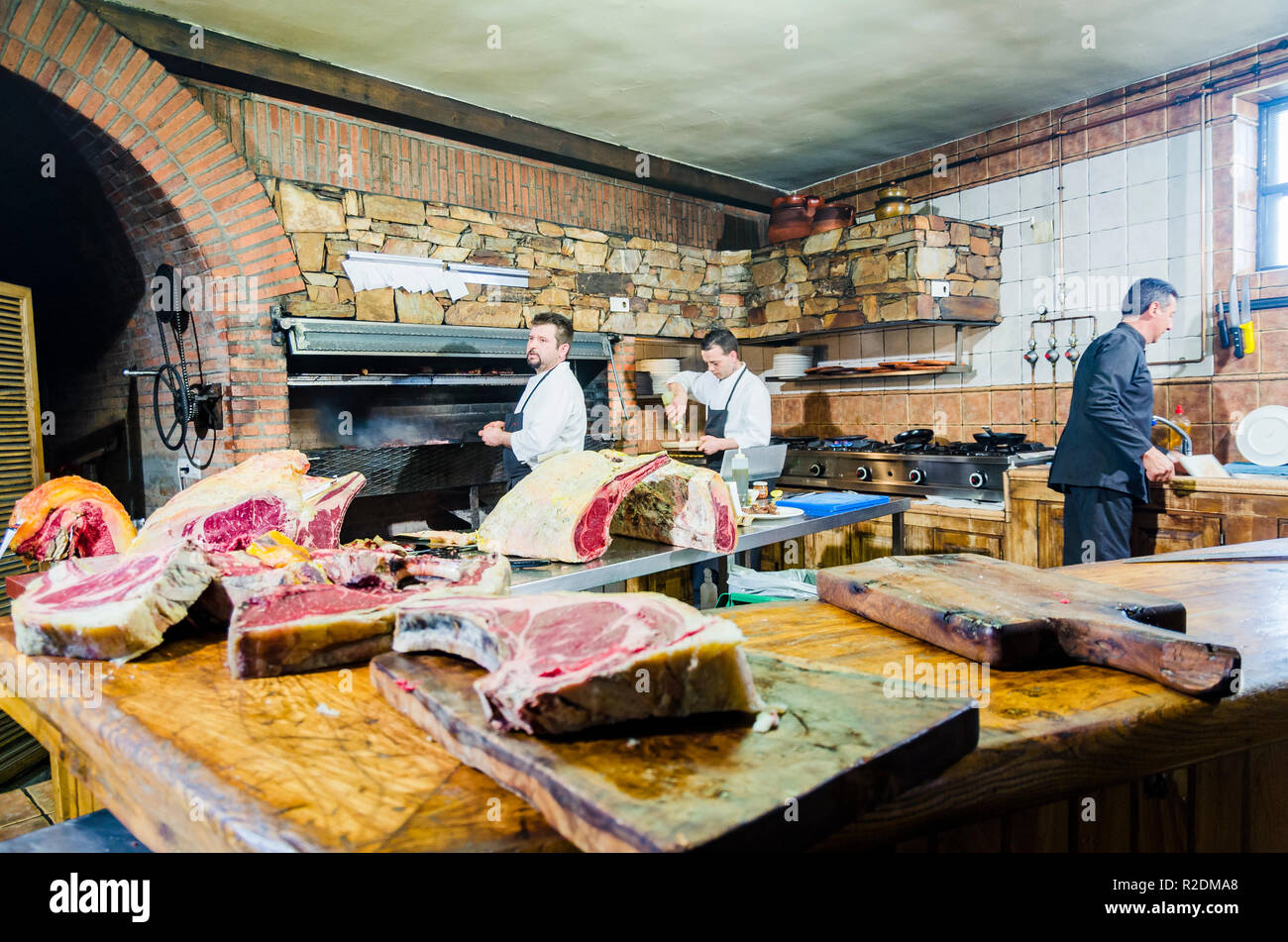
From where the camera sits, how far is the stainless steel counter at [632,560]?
219cm

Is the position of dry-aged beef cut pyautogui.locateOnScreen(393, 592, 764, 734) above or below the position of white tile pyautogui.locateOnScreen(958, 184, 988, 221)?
below

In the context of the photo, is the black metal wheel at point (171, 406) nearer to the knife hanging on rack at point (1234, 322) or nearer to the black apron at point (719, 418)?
the black apron at point (719, 418)

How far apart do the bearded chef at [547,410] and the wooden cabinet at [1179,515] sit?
2.99 metres

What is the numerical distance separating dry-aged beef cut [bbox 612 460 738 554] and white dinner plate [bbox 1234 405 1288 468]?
3987 millimetres

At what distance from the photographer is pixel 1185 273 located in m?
5.31

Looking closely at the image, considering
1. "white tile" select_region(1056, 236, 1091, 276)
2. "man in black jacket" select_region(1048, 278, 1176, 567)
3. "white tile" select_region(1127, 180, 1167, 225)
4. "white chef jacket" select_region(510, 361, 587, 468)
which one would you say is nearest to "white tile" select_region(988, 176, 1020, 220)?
"white tile" select_region(1056, 236, 1091, 276)

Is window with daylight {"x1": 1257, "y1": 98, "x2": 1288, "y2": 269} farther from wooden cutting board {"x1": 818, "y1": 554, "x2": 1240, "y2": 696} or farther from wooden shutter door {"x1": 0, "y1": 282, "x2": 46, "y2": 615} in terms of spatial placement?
wooden shutter door {"x1": 0, "y1": 282, "x2": 46, "y2": 615}

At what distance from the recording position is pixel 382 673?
3.56ft

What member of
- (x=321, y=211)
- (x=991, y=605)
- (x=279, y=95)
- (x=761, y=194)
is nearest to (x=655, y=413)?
(x=761, y=194)

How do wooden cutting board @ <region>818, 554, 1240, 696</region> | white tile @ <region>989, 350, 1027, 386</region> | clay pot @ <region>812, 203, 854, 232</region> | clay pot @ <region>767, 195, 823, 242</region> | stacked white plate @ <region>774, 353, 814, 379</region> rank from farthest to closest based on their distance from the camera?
stacked white plate @ <region>774, 353, 814, 379</region> < clay pot @ <region>767, 195, 823, 242</region> < clay pot @ <region>812, 203, 854, 232</region> < white tile @ <region>989, 350, 1027, 386</region> < wooden cutting board @ <region>818, 554, 1240, 696</region>

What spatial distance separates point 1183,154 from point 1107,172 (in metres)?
0.51

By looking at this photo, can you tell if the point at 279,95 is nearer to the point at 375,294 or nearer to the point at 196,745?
the point at 375,294

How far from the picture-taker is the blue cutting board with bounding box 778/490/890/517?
342cm

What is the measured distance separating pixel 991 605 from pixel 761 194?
7363 millimetres
